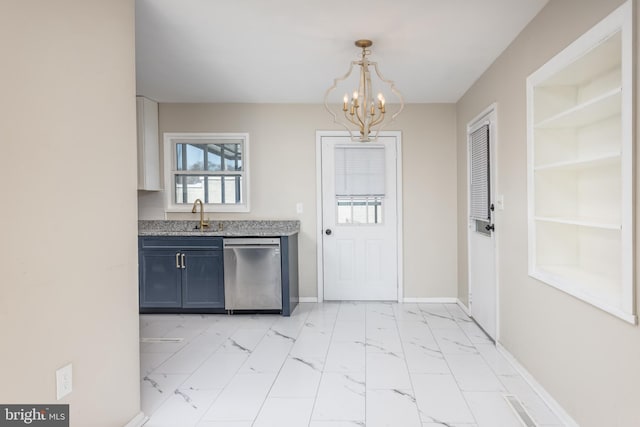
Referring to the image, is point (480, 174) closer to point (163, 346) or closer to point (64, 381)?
point (163, 346)

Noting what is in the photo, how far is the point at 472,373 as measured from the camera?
2.79m

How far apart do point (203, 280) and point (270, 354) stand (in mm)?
1491

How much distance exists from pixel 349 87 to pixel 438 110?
1313 millimetres

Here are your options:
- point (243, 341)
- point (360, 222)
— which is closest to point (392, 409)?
point (243, 341)

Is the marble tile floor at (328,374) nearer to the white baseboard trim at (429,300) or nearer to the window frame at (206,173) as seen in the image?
the white baseboard trim at (429,300)

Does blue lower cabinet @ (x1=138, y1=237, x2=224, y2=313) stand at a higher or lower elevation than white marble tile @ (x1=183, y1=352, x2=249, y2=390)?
higher

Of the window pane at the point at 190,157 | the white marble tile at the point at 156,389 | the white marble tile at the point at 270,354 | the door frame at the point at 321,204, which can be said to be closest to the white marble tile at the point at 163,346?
the white marble tile at the point at 156,389

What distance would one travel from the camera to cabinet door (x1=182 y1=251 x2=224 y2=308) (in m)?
4.32

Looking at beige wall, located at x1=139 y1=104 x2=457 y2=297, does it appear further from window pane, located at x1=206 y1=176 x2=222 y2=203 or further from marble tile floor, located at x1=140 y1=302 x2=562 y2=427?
marble tile floor, located at x1=140 y1=302 x2=562 y2=427

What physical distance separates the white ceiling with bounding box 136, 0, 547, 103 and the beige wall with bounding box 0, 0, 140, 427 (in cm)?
67

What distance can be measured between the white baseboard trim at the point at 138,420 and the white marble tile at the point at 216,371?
1.43 ft

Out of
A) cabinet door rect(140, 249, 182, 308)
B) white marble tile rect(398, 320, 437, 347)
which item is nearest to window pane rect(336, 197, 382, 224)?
white marble tile rect(398, 320, 437, 347)

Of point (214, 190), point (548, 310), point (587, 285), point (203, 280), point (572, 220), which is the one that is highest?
point (214, 190)

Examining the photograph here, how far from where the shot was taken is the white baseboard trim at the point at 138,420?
210 centimetres
